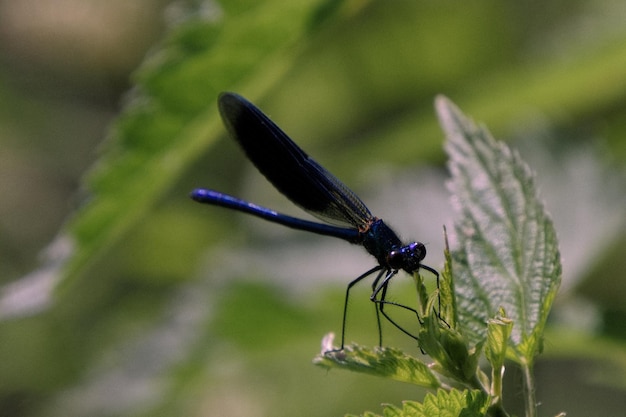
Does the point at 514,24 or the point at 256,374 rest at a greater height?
the point at 514,24

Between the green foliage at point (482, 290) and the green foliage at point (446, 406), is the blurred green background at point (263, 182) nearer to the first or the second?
the green foliage at point (482, 290)

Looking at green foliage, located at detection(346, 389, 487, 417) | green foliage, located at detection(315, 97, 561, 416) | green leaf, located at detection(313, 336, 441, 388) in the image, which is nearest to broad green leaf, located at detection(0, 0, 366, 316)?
green foliage, located at detection(315, 97, 561, 416)

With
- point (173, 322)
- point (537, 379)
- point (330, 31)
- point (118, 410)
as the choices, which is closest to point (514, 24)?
point (330, 31)

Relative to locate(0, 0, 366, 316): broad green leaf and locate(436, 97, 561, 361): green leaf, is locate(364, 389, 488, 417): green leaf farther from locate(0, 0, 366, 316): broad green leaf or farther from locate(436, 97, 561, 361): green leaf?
locate(0, 0, 366, 316): broad green leaf

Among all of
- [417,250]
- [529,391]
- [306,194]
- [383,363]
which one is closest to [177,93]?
[306,194]

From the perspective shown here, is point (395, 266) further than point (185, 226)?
No

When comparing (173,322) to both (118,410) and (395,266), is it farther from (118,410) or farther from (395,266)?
(395,266)

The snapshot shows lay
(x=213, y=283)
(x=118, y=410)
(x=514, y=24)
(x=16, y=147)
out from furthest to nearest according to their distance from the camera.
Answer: (x=16, y=147)
(x=514, y=24)
(x=213, y=283)
(x=118, y=410)

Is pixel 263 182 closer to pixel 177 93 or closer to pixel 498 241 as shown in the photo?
pixel 177 93
